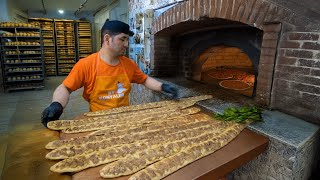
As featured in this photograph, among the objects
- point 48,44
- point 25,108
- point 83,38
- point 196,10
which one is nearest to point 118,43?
point 196,10

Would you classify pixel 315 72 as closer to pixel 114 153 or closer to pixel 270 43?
pixel 270 43

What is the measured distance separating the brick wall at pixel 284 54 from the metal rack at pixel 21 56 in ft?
20.6

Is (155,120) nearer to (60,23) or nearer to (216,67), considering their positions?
(216,67)

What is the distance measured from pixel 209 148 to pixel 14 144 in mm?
1173

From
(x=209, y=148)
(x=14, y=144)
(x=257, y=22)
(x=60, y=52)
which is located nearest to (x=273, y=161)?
(x=209, y=148)

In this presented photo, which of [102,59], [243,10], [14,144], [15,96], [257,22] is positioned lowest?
[15,96]

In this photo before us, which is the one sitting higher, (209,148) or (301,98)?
(301,98)

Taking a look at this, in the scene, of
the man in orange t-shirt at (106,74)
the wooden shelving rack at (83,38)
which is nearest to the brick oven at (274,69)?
the man in orange t-shirt at (106,74)

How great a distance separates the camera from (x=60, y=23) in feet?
31.0

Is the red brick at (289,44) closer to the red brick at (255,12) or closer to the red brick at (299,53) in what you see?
the red brick at (299,53)

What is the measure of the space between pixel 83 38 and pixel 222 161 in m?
9.95

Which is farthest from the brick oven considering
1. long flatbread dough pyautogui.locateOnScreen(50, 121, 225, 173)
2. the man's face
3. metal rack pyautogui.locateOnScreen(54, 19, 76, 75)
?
metal rack pyautogui.locateOnScreen(54, 19, 76, 75)

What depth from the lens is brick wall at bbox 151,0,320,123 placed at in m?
1.74

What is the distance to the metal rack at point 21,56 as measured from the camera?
20.5 feet
